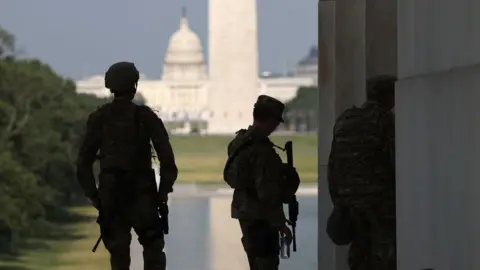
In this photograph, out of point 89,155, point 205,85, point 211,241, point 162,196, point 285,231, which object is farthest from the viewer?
point 205,85

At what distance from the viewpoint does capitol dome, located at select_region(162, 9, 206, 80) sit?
544 feet

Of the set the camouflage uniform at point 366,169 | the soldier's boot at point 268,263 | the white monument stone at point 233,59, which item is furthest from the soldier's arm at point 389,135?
the white monument stone at point 233,59

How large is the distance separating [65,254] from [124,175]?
809 inches

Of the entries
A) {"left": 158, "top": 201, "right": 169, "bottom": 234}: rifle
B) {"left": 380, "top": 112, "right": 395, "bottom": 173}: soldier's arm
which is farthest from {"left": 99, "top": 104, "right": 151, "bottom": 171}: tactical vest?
{"left": 380, "top": 112, "right": 395, "bottom": 173}: soldier's arm

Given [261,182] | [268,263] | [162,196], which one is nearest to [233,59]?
[162,196]

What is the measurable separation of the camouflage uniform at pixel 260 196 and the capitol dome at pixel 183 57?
515 feet

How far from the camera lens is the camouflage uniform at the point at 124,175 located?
818 centimetres

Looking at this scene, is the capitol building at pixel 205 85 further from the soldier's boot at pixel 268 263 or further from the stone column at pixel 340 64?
the soldier's boot at pixel 268 263

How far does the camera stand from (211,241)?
81.6 ft

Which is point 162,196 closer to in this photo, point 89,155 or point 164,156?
point 164,156

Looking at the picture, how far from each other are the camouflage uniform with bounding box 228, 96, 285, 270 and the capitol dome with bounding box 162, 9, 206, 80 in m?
157
